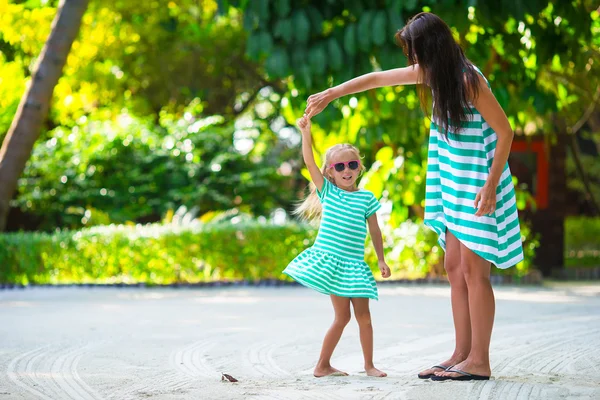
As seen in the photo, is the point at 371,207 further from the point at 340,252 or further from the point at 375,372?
the point at 375,372

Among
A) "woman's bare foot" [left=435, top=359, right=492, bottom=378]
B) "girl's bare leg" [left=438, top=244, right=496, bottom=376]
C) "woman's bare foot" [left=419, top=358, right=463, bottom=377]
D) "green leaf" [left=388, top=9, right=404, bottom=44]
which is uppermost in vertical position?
"green leaf" [left=388, top=9, right=404, bottom=44]

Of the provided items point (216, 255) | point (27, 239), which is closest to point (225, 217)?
point (216, 255)

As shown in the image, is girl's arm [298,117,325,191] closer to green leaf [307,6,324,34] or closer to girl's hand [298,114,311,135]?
girl's hand [298,114,311,135]

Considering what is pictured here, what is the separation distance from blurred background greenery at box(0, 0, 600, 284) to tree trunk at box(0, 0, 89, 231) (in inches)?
9.8

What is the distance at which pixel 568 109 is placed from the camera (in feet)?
42.8

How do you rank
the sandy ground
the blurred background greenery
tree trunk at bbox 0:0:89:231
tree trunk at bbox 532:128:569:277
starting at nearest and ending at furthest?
the sandy ground
the blurred background greenery
tree trunk at bbox 0:0:89:231
tree trunk at bbox 532:128:569:277

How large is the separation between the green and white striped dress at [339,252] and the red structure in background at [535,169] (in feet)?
40.2

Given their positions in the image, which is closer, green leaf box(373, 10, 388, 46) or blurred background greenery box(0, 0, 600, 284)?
green leaf box(373, 10, 388, 46)

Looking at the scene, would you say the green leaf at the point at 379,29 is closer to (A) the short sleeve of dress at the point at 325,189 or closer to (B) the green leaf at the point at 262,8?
(B) the green leaf at the point at 262,8

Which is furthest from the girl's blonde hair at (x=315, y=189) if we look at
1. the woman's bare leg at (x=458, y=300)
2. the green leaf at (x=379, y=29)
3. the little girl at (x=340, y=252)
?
the green leaf at (x=379, y=29)

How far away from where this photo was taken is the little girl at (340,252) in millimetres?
4523

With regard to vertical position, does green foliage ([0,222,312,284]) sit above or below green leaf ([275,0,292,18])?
below

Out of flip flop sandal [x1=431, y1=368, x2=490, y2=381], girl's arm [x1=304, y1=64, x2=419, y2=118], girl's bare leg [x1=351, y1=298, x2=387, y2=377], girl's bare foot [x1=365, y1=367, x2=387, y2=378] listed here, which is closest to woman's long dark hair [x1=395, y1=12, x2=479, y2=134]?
girl's arm [x1=304, y1=64, x2=419, y2=118]

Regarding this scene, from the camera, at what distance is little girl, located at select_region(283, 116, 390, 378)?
4.52 meters
